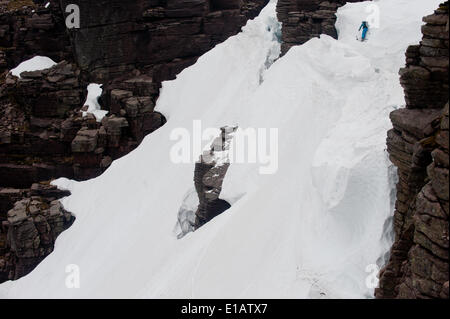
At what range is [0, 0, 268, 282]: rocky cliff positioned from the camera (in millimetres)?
40156

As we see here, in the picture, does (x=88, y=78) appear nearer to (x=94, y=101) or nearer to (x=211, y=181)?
(x=94, y=101)

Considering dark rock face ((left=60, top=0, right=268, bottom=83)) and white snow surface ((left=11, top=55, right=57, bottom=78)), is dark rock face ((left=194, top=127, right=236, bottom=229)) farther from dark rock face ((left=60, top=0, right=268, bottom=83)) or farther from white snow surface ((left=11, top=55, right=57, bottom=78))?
white snow surface ((left=11, top=55, right=57, bottom=78))

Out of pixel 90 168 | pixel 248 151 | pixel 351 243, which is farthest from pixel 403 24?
pixel 90 168

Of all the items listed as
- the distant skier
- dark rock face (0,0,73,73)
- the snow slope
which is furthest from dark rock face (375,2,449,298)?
dark rock face (0,0,73,73)

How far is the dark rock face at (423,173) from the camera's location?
12.2m

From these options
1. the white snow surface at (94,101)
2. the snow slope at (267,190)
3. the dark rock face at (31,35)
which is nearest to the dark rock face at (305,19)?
the snow slope at (267,190)

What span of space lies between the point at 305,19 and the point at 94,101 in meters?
19.5

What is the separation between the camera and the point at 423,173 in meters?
14.4

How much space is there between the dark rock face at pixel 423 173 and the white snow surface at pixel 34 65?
115 ft

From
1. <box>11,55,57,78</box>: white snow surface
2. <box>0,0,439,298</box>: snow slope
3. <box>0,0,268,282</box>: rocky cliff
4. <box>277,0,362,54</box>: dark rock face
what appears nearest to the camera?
<box>0,0,439,298</box>: snow slope

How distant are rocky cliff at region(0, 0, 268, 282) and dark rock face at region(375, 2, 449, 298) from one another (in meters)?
27.3

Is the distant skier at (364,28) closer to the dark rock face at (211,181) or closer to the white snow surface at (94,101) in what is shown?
the dark rock face at (211,181)

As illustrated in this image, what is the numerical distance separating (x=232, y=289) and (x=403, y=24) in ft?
66.9
